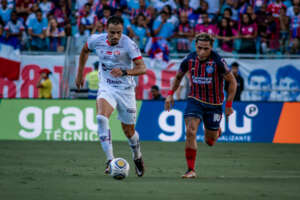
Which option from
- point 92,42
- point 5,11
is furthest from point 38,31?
point 92,42

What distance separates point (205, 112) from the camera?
10477 mm

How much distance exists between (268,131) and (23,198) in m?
12.5

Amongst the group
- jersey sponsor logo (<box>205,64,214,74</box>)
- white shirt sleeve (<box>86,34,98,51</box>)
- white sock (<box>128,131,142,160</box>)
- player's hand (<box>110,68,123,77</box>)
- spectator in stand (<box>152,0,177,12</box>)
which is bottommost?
white sock (<box>128,131,142,160</box>)

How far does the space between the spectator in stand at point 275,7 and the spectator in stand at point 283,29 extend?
19 centimetres

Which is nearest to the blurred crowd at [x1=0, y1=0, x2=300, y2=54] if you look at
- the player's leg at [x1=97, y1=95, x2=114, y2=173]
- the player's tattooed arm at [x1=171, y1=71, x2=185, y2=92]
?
the player's tattooed arm at [x1=171, y1=71, x2=185, y2=92]

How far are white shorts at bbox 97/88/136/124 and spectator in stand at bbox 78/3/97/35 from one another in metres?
11.0

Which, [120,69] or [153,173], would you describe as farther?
[153,173]

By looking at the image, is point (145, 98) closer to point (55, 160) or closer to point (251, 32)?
point (251, 32)

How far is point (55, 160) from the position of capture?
1277cm

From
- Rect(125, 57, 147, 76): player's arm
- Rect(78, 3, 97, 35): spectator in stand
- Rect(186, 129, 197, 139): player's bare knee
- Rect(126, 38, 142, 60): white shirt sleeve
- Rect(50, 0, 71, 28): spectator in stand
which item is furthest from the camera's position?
Rect(50, 0, 71, 28): spectator in stand

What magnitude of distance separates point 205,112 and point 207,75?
662 millimetres

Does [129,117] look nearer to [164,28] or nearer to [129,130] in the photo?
[129,130]

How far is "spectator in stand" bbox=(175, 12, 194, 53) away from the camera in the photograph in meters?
20.3

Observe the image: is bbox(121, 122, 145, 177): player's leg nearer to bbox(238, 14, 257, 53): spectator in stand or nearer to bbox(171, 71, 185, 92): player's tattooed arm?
bbox(171, 71, 185, 92): player's tattooed arm
